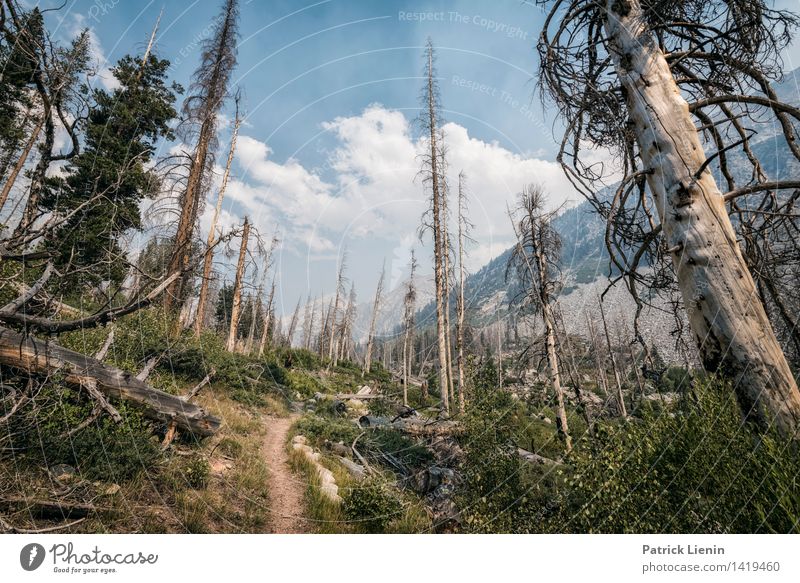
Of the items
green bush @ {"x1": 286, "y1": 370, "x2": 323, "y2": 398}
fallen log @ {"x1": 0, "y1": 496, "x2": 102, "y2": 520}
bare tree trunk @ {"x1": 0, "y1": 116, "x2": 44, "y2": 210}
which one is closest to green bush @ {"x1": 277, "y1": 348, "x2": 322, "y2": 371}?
green bush @ {"x1": 286, "y1": 370, "x2": 323, "y2": 398}

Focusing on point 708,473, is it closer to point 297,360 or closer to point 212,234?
point 212,234

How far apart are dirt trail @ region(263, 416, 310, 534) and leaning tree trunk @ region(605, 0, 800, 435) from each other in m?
4.76

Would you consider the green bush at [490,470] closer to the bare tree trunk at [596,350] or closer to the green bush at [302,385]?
the bare tree trunk at [596,350]

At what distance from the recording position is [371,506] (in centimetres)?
461

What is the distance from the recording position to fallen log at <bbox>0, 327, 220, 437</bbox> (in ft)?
12.4

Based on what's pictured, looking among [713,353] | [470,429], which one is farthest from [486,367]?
[713,353]

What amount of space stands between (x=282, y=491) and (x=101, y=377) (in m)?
3.25

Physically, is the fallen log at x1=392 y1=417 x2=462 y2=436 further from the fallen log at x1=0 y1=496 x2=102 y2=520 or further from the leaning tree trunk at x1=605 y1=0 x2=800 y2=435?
the leaning tree trunk at x1=605 y1=0 x2=800 y2=435

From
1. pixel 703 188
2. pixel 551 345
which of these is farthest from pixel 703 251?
pixel 551 345

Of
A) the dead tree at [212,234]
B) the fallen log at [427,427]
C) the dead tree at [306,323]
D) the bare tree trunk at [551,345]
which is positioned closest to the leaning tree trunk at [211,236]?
the dead tree at [212,234]

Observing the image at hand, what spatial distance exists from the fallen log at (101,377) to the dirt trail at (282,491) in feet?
4.81

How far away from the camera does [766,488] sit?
1384 mm
